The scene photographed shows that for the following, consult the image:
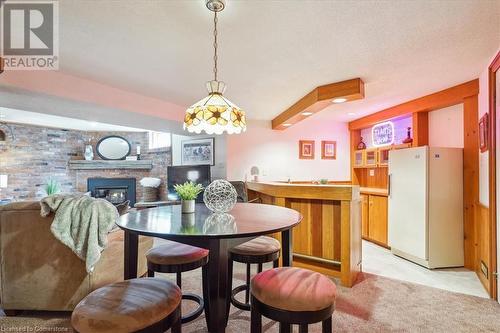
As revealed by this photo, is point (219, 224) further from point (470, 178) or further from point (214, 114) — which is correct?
point (470, 178)

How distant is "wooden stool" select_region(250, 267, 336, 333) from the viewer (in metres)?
1.14

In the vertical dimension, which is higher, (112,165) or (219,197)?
(112,165)

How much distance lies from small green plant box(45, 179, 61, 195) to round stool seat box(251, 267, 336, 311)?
633cm

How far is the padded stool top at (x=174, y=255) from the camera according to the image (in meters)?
1.83

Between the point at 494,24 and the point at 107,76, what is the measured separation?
3496mm

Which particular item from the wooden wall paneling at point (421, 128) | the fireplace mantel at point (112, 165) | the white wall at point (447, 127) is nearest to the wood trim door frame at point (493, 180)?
the white wall at point (447, 127)

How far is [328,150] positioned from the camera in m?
5.47

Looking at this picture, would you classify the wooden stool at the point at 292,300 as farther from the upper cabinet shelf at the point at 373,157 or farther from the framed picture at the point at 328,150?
the framed picture at the point at 328,150

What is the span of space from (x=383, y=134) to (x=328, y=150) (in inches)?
43.1

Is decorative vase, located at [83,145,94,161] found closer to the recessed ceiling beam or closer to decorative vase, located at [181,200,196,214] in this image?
the recessed ceiling beam

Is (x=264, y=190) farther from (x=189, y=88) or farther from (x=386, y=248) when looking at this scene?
(x=386, y=248)

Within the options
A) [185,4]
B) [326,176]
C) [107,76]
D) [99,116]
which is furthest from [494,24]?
[99,116]

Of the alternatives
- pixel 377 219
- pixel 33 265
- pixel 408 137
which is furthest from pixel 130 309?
pixel 408 137

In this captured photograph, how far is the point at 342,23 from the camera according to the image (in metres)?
1.80
